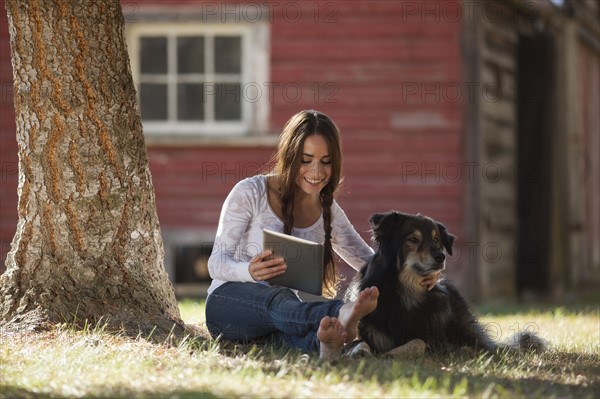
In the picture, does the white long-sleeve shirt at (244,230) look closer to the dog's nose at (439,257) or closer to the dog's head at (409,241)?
the dog's head at (409,241)

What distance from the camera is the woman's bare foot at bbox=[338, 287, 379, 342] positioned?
4.23m

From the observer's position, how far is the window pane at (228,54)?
1001cm

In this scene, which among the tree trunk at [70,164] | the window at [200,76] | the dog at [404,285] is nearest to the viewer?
the dog at [404,285]

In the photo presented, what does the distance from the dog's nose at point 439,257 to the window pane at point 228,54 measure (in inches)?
225

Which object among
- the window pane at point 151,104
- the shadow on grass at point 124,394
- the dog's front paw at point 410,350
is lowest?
the dog's front paw at point 410,350

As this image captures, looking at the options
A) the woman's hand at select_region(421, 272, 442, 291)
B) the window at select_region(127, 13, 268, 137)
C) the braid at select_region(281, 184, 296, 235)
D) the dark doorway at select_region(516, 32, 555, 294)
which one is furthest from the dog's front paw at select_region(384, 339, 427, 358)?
the dark doorway at select_region(516, 32, 555, 294)

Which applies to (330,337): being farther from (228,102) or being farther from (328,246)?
(228,102)

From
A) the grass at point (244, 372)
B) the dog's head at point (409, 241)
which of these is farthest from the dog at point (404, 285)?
the grass at point (244, 372)

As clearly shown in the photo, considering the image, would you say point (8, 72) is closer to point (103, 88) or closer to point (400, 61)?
point (400, 61)

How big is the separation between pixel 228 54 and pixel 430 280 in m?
5.74

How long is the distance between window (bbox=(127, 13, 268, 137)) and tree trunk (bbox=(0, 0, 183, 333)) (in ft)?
15.9

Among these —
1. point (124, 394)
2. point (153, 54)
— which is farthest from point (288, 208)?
point (153, 54)

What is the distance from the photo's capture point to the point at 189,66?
10.2 meters

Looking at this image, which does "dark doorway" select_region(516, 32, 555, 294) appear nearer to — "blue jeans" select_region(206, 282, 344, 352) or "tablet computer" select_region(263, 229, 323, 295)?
"blue jeans" select_region(206, 282, 344, 352)
